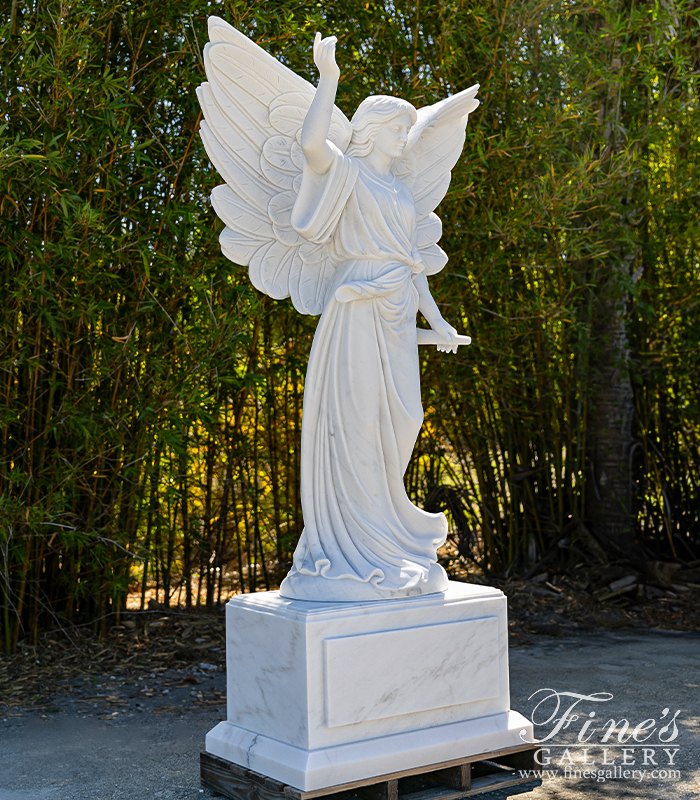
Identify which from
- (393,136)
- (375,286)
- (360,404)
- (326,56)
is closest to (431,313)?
(375,286)

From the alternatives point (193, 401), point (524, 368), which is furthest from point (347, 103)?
point (524, 368)

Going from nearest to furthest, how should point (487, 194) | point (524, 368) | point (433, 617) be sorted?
point (433, 617), point (487, 194), point (524, 368)

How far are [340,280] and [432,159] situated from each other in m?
0.73

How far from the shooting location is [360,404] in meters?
3.10

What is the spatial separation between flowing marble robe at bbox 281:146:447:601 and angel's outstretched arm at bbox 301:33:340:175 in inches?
4.2

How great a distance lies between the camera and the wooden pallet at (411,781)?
9.26 feet

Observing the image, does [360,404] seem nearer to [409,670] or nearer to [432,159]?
[409,670]

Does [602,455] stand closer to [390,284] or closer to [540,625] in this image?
[540,625]

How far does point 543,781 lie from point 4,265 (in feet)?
10.4

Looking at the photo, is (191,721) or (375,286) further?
(191,721)

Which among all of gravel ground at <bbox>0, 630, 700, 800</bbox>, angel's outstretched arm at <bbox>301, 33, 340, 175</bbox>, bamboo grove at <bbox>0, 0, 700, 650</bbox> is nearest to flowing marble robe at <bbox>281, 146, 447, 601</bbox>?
angel's outstretched arm at <bbox>301, 33, 340, 175</bbox>

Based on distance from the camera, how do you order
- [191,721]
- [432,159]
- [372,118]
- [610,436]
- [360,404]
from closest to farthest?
[360,404] → [372,118] → [432,159] → [191,721] → [610,436]

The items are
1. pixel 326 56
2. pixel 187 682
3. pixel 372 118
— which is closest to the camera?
pixel 326 56

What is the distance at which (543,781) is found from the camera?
3.20 metres
